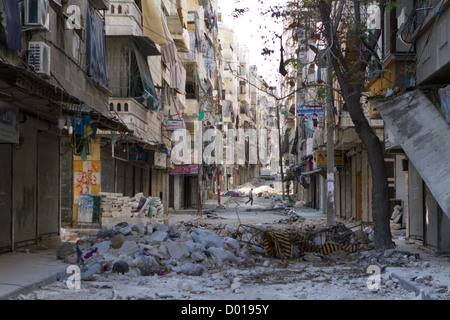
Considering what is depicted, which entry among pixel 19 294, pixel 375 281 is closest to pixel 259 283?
pixel 375 281

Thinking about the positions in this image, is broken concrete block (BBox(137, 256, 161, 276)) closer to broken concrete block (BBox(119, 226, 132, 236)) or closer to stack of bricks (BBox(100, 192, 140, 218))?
broken concrete block (BBox(119, 226, 132, 236))

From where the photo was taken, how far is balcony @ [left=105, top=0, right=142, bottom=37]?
81.8 ft

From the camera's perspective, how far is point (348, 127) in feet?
86.1

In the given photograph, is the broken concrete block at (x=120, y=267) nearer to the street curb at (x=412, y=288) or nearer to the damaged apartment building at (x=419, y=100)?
the street curb at (x=412, y=288)

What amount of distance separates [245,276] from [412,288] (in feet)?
10.9

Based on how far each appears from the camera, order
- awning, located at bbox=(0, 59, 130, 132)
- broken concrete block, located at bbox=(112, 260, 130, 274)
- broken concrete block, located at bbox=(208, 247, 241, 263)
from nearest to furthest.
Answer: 1. awning, located at bbox=(0, 59, 130, 132)
2. broken concrete block, located at bbox=(112, 260, 130, 274)
3. broken concrete block, located at bbox=(208, 247, 241, 263)

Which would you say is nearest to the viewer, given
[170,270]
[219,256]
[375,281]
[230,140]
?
[375,281]

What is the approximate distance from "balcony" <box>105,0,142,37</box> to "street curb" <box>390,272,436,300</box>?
17707 millimetres

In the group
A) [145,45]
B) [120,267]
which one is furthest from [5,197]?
[145,45]

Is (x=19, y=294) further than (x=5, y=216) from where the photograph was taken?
No

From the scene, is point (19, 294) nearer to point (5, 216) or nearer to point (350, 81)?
point (5, 216)

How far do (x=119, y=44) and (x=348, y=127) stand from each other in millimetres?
10526

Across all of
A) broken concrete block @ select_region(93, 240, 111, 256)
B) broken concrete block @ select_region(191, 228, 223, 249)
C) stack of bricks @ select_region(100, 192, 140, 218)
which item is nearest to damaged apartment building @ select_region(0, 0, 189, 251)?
stack of bricks @ select_region(100, 192, 140, 218)
